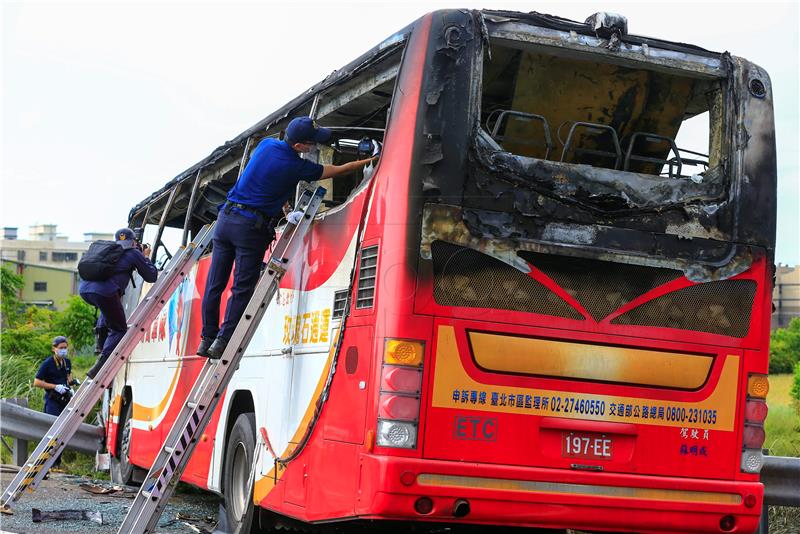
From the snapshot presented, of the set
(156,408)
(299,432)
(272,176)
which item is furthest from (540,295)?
(156,408)

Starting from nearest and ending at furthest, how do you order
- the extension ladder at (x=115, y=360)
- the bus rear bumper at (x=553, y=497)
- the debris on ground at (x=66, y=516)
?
1. the bus rear bumper at (x=553, y=497)
2. the debris on ground at (x=66, y=516)
3. the extension ladder at (x=115, y=360)

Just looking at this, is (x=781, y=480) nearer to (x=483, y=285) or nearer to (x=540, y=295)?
(x=540, y=295)

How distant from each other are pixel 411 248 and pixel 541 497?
1.64m

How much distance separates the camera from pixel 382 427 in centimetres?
639

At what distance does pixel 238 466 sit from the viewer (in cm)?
904

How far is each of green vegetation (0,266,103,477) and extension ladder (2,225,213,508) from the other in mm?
4423

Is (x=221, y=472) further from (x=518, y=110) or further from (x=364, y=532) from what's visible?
(x=518, y=110)

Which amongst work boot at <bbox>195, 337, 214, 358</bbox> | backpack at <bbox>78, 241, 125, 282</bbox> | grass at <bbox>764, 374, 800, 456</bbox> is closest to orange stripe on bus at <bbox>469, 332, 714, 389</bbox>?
work boot at <bbox>195, 337, 214, 358</bbox>

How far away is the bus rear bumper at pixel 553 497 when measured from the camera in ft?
20.7

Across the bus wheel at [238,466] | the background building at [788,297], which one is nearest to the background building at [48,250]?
the background building at [788,297]

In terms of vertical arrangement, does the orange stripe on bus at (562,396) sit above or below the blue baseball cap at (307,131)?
below

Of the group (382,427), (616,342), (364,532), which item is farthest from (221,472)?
(616,342)

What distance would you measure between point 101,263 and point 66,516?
301 centimetres

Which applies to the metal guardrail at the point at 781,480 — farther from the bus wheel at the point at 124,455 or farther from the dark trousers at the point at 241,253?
the bus wheel at the point at 124,455
